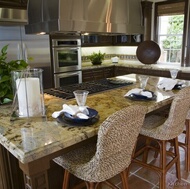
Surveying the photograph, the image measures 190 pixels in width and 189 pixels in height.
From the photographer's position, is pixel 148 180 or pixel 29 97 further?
pixel 148 180

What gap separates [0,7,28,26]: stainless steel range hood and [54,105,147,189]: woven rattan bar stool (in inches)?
110

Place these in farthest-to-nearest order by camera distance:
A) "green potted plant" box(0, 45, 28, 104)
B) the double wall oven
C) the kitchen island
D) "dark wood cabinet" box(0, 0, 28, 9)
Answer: the double wall oven, "dark wood cabinet" box(0, 0, 28, 9), "green potted plant" box(0, 45, 28, 104), the kitchen island

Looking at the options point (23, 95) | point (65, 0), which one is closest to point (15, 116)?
point (23, 95)

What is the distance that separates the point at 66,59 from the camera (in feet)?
14.0

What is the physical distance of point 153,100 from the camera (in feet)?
6.17

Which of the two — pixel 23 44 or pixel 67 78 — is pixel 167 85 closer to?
pixel 67 78

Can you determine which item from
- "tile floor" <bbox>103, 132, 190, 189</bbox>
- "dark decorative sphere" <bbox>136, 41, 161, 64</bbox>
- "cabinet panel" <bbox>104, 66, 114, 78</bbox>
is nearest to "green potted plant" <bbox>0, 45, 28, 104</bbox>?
"tile floor" <bbox>103, 132, 190, 189</bbox>

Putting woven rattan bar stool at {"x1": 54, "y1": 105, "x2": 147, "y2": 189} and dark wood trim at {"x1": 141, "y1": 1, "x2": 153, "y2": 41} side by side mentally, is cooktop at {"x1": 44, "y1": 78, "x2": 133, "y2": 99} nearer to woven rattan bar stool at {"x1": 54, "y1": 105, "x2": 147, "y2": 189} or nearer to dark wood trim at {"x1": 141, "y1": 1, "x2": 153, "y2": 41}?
woven rattan bar stool at {"x1": 54, "y1": 105, "x2": 147, "y2": 189}

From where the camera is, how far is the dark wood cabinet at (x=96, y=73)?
468cm

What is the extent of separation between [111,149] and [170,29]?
4.34 metres

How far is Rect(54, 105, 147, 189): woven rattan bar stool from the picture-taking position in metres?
1.15

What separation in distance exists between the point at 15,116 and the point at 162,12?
4359 millimetres

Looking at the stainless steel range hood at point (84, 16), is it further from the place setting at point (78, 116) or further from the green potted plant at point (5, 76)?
the place setting at point (78, 116)

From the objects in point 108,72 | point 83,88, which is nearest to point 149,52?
point 108,72
